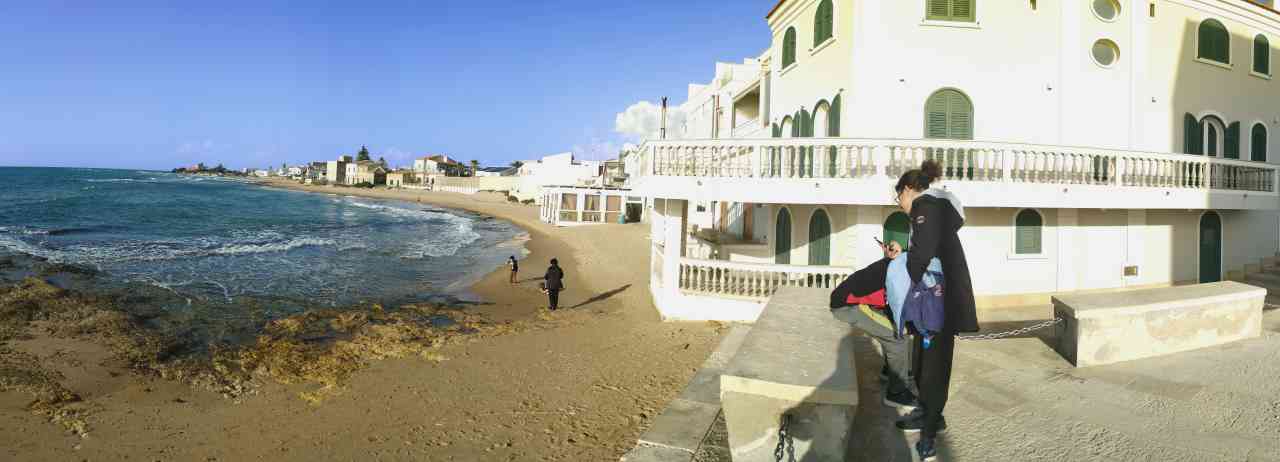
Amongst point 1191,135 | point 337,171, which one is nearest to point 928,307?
point 1191,135

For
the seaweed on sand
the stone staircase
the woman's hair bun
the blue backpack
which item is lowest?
the seaweed on sand

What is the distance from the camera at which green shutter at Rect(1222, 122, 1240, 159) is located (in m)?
13.8

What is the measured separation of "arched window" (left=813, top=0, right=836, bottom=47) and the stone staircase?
9566 mm

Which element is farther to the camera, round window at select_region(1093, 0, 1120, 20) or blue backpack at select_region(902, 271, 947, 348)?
round window at select_region(1093, 0, 1120, 20)

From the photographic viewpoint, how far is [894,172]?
33.1 ft

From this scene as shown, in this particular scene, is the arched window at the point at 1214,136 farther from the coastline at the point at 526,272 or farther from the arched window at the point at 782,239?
the coastline at the point at 526,272

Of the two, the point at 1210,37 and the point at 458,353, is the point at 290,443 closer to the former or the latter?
the point at 458,353

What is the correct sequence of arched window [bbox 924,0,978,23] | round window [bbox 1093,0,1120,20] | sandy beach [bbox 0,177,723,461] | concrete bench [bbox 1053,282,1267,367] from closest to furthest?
concrete bench [bbox 1053,282,1267,367] < sandy beach [bbox 0,177,723,461] < arched window [bbox 924,0,978,23] < round window [bbox 1093,0,1120,20]

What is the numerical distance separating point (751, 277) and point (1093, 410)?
7046 millimetres

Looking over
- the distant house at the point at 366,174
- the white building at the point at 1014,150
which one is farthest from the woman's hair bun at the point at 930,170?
the distant house at the point at 366,174

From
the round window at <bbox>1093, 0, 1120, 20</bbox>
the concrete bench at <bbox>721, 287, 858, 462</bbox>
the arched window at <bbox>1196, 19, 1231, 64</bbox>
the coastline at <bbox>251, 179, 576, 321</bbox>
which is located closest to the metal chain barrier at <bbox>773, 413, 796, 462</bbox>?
the concrete bench at <bbox>721, 287, 858, 462</bbox>

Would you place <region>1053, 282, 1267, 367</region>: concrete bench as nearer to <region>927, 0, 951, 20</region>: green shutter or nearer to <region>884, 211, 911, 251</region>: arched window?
<region>884, 211, 911, 251</region>: arched window

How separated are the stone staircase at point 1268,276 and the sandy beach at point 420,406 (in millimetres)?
11362

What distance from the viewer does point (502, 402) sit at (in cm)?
834
